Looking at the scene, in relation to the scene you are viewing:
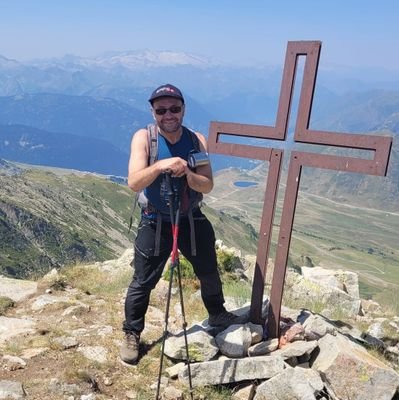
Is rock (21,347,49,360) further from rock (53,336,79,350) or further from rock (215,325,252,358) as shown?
rock (215,325,252,358)

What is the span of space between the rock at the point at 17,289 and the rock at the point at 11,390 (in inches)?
156

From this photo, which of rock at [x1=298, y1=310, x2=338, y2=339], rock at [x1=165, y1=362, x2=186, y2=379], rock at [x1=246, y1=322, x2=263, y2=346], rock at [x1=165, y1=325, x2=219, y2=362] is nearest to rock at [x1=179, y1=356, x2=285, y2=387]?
rock at [x1=165, y1=362, x2=186, y2=379]

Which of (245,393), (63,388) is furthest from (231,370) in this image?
(63,388)

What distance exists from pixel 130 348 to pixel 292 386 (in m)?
2.30

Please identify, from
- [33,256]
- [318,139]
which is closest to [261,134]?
[318,139]

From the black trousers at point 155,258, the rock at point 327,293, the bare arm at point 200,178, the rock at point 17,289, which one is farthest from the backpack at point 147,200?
the rock at point 327,293

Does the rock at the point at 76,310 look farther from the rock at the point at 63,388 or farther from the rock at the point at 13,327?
the rock at the point at 63,388

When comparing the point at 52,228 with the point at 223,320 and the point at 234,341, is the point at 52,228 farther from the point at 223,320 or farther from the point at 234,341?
the point at 234,341

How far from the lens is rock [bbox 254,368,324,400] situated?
18.2ft

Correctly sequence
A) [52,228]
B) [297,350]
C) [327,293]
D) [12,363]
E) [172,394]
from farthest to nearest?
1. [52,228]
2. [327,293]
3. [297,350]
4. [12,363]
5. [172,394]

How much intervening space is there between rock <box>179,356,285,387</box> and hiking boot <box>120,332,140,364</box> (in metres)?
0.84

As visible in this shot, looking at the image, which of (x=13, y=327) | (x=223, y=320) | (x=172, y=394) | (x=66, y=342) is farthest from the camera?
(x=13, y=327)

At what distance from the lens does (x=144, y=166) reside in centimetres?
591

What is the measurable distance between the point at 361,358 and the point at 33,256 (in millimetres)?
131244
